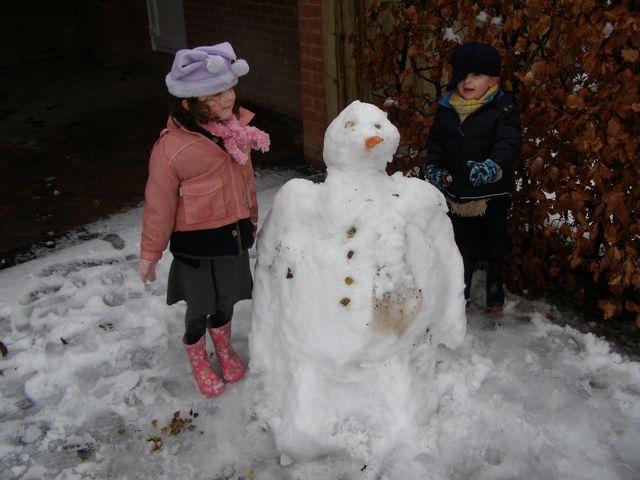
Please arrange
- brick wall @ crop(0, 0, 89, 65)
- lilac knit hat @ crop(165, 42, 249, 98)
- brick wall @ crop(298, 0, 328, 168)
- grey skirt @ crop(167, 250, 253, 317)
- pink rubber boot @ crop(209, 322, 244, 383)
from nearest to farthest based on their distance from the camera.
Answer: lilac knit hat @ crop(165, 42, 249, 98) → grey skirt @ crop(167, 250, 253, 317) → pink rubber boot @ crop(209, 322, 244, 383) → brick wall @ crop(298, 0, 328, 168) → brick wall @ crop(0, 0, 89, 65)

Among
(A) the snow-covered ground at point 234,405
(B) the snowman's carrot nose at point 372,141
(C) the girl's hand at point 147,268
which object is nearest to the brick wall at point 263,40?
(A) the snow-covered ground at point 234,405

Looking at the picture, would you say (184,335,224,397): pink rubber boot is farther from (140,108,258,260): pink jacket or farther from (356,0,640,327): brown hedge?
(356,0,640,327): brown hedge

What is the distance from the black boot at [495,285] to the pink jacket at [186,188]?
1485mm

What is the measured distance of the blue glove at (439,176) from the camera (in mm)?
3094

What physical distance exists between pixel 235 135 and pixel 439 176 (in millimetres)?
1072

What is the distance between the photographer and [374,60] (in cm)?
384

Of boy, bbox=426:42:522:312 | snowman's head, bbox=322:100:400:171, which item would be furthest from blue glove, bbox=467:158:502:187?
snowman's head, bbox=322:100:400:171

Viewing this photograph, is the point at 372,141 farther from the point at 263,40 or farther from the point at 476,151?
the point at 263,40

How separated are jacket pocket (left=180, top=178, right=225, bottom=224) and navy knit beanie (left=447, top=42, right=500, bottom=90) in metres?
1.20

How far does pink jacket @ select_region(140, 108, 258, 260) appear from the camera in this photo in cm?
250

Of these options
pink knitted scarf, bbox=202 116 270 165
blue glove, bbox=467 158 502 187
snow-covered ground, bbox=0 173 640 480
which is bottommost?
snow-covered ground, bbox=0 173 640 480

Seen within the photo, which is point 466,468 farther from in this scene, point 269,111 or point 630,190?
point 269,111

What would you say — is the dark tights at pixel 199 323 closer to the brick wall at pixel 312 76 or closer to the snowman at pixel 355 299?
the snowman at pixel 355 299

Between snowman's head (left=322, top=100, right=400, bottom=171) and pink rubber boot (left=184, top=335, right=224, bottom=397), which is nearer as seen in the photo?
snowman's head (left=322, top=100, right=400, bottom=171)
